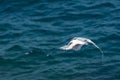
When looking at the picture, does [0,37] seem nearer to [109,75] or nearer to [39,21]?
[39,21]

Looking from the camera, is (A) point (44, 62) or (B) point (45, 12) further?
(B) point (45, 12)

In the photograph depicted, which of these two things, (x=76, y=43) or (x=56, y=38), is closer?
(x=76, y=43)

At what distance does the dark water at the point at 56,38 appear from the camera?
1223 cm

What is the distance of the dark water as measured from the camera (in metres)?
12.2

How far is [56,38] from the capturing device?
14094mm

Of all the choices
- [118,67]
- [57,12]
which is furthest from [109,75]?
[57,12]

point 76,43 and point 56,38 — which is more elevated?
point 56,38

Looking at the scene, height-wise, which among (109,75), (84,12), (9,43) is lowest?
(109,75)

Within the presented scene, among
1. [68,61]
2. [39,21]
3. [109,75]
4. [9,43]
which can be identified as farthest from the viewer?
[39,21]

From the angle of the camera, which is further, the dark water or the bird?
the bird

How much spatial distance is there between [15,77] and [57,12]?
4.87 m

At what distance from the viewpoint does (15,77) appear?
12.1 metres

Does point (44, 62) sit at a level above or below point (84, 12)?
below

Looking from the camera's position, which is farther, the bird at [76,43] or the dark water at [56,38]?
the bird at [76,43]
